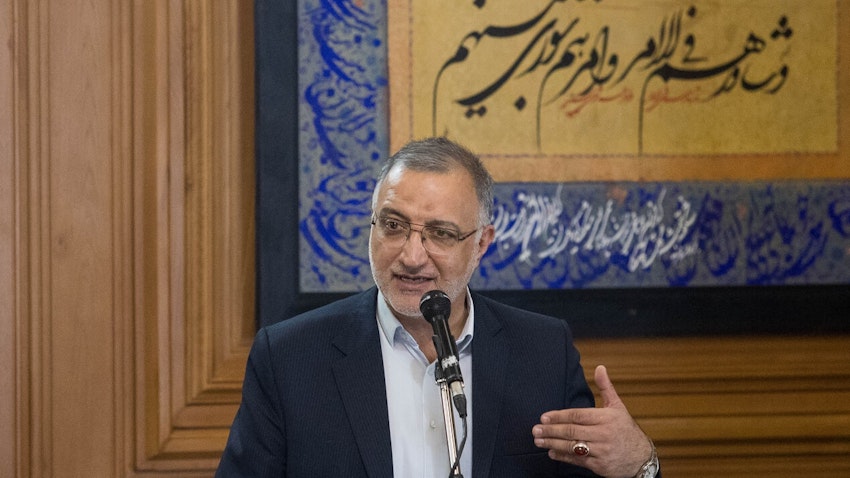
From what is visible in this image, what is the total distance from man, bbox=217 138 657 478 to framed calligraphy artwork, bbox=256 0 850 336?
0.57 m

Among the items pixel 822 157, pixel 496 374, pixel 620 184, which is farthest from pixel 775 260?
pixel 496 374

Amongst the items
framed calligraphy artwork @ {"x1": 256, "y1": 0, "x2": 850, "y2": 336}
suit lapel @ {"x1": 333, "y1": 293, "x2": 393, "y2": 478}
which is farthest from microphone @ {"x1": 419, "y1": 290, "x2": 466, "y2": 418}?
framed calligraphy artwork @ {"x1": 256, "y1": 0, "x2": 850, "y2": 336}

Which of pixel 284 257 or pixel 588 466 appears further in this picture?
pixel 284 257

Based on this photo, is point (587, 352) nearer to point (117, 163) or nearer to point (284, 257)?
point (284, 257)

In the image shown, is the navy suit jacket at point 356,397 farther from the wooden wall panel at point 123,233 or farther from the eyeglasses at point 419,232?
the wooden wall panel at point 123,233

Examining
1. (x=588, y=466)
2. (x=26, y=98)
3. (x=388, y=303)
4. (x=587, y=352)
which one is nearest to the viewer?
(x=588, y=466)

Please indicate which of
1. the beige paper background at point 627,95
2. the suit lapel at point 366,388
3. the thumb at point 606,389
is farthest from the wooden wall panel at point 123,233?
the thumb at point 606,389

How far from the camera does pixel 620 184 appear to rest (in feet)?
8.87

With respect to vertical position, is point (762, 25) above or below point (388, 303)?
above

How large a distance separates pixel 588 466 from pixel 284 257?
109 cm

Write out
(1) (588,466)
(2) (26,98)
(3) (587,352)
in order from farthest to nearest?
(3) (587,352) < (2) (26,98) < (1) (588,466)

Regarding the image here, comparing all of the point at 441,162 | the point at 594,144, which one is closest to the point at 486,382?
the point at 441,162

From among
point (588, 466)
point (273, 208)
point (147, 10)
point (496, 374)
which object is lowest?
point (588, 466)

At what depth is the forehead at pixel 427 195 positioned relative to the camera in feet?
6.38
